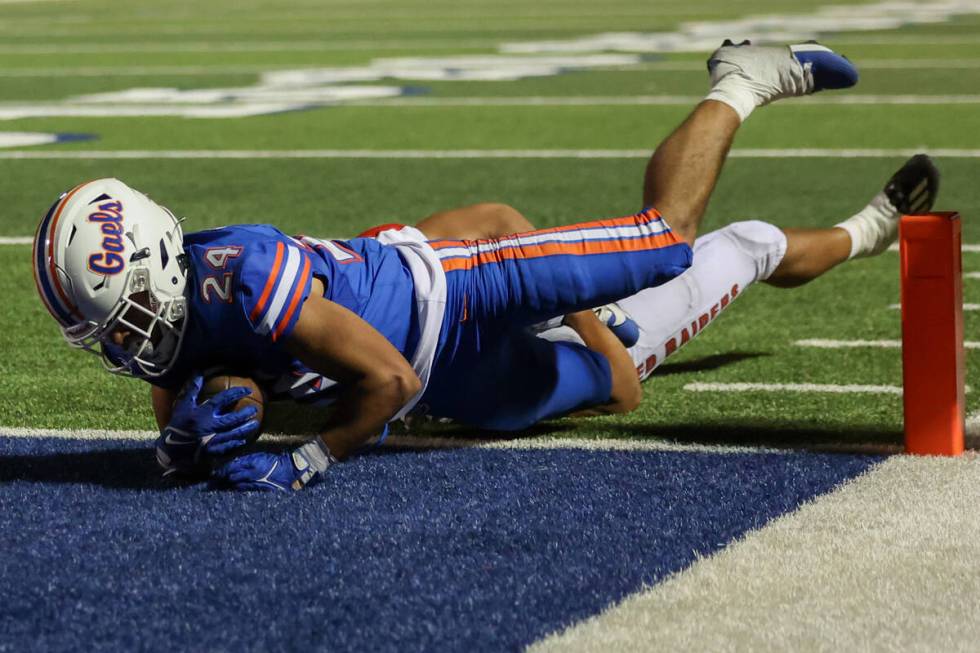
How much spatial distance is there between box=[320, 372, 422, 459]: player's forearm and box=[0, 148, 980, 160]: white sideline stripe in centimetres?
685

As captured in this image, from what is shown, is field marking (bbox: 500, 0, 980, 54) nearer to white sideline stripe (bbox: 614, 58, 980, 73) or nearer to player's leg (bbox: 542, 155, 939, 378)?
white sideline stripe (bbox: 614, 58, 980, 73)

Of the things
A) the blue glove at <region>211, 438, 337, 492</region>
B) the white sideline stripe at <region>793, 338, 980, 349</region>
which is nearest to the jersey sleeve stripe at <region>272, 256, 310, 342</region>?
the blue glove at <region>211, 438, 337, 492</region>

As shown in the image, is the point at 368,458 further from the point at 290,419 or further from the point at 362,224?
the point at 362,224

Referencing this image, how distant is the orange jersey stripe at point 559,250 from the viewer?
4.30 meters

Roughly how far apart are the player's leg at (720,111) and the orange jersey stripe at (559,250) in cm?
24

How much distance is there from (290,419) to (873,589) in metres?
2.06

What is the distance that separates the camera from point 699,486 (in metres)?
4.07

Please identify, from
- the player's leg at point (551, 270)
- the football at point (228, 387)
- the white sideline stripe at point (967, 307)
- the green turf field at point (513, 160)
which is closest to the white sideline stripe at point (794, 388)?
the green turf field at point (513, 160)

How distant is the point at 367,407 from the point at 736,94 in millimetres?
1641

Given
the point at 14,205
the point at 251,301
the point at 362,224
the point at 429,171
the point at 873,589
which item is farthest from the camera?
the point at 429,171

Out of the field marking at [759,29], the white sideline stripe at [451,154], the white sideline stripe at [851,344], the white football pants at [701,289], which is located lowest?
the field marking at [759,29]

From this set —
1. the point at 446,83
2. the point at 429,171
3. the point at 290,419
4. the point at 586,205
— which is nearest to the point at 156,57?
the point at 446,83

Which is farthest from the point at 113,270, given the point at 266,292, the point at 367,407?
the point at 367,407

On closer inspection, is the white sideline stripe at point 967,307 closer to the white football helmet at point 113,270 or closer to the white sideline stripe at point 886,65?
the white football helmet at point 113,270
